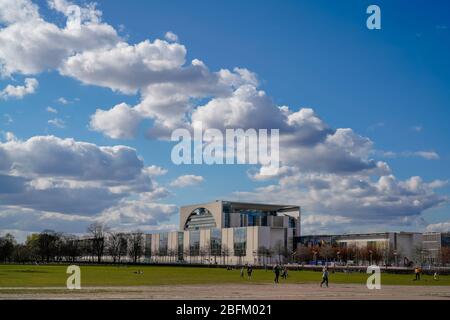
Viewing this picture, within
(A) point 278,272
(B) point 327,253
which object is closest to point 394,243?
(B) point 327,253

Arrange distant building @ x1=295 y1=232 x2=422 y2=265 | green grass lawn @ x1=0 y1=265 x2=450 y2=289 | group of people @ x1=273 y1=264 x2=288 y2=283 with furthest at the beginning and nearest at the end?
distant building @ x1=295 y1=232 x2=422 y2=265 → group of people @ x1=273 y1=264 x2=288 y2=283 → green grass lawn @ x1=0 y1=265 x2=450 y2=289

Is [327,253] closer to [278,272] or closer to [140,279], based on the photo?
[278,272]

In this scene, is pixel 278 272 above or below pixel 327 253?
above

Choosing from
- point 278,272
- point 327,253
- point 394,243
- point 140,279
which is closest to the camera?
point 278,272

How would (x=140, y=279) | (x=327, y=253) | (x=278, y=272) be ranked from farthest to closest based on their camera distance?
1. (x=327, y=253)
2. (x=140, y=279)
3. (x=278, y=272)

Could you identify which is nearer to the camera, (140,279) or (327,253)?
(140,279)

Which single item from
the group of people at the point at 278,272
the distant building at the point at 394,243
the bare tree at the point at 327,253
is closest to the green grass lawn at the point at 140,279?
the group of people at the point at 278,272

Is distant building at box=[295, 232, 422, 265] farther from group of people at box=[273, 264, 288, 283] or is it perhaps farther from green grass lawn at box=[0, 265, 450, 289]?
group of people at box=[273, 264, 288, 283]

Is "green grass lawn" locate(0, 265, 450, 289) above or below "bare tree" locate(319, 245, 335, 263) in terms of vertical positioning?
above

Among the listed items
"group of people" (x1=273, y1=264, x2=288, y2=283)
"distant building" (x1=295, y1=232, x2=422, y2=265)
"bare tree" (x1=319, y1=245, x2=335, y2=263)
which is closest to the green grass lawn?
"group of people" (x1=273, y1=264, x2=288, y2=283)

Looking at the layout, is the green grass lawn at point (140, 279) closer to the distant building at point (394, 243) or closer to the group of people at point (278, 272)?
the group of people at point (278, 272)

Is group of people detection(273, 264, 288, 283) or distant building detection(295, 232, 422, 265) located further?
distant building detection(295, 232, 422, 265)
